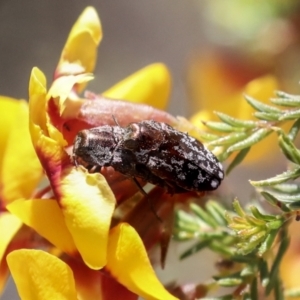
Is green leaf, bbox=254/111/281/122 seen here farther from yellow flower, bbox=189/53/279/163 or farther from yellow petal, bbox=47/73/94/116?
yellow flower, bbox=189/53/279/163

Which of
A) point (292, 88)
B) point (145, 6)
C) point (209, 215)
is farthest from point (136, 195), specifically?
point (145, 6)

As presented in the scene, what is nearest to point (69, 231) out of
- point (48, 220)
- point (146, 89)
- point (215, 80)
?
point (48, 220)

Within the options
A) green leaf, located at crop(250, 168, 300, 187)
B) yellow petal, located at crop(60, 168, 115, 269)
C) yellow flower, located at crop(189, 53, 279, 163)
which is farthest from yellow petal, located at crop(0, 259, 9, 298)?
yellow flower, located at crop(189, 53, 279, 163)

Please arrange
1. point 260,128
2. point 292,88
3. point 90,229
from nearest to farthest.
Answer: point 90,229 < point 260,128 < point 292,88

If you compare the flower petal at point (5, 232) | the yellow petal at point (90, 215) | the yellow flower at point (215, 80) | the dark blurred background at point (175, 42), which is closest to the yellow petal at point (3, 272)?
the flower petal at point (5, 232)

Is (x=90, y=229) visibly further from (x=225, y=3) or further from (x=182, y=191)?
(x=225, y=3)

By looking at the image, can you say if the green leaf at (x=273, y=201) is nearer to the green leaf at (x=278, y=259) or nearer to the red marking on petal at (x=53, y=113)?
the green leaf at (x=278, y=259)

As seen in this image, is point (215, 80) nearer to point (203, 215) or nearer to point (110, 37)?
point (110, 37)
